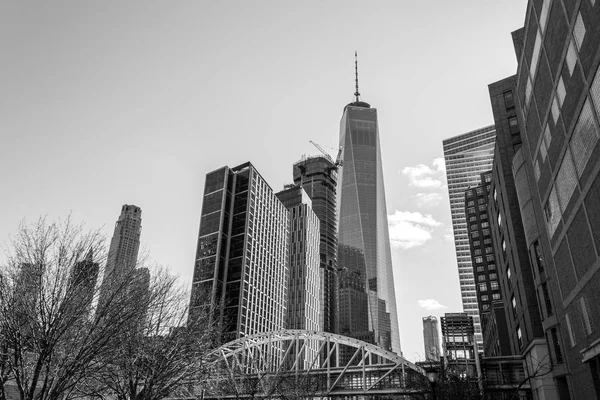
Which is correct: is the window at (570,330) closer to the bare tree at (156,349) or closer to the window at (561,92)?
the window at (561,92)

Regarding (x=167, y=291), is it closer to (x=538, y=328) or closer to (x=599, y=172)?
(x=599, y=172)

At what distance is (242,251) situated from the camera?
16125 cm

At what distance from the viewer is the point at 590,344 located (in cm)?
2914

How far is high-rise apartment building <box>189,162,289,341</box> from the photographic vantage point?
154 m

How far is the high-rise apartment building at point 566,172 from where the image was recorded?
26781 mm

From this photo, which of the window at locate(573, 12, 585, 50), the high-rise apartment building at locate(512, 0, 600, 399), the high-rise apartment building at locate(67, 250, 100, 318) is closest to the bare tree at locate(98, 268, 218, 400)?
the high-rise apartment building at locate(67, 250, 100, 318)

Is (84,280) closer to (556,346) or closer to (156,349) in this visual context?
(156,349)

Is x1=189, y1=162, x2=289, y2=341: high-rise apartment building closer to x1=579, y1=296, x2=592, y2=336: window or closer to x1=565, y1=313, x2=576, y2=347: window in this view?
x1=565, y1=313, x2=576, y2=347: window

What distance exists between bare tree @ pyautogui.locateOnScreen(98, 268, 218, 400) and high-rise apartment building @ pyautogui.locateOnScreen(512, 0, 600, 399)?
1010 inches

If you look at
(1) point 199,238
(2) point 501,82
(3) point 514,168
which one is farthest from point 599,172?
(1) point 199,238

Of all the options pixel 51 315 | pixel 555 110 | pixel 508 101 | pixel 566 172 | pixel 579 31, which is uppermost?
pixel 508 101

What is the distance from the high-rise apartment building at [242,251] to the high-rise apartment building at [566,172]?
11800cm

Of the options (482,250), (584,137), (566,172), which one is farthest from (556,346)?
(482,250)

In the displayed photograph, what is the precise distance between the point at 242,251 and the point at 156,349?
5249 inches
